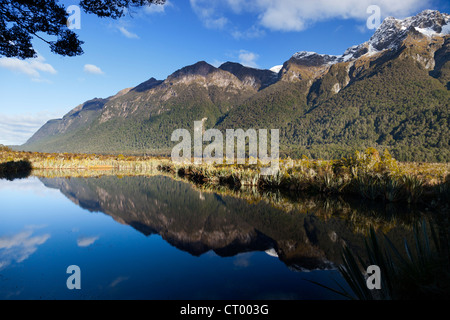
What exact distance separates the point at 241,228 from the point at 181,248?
1.93 meters

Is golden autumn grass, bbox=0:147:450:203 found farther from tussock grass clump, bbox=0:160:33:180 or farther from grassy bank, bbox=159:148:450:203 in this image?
tussock grass clump, bbox=0:160:33:180

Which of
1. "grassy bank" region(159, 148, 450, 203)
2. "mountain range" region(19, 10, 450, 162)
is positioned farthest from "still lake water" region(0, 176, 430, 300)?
"mountain range" region(19, 10, 450, 162)

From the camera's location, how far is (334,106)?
108000 mm

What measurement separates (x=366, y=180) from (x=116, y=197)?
11.3 meters

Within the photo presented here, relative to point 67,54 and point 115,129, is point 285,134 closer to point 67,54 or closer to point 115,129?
point 67,54

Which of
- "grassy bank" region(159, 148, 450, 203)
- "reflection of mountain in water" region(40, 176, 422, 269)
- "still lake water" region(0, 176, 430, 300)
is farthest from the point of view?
"grassy bank" region(159, 148, 450, 203)

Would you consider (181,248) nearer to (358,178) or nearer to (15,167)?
(358,178)

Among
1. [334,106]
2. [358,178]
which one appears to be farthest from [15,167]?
[334,106]

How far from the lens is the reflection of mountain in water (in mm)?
4656

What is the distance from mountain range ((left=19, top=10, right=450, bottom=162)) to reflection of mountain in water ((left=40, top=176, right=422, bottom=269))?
200ft

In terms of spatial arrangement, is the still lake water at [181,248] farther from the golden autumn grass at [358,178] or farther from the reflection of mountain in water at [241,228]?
the golden autumn grass at [358,178]

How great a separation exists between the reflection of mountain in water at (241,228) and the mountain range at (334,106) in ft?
200

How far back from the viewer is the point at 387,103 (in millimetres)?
89000

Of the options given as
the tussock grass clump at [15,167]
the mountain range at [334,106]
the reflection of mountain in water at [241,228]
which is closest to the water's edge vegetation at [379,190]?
the reflection of mountain in water at [241,228]
